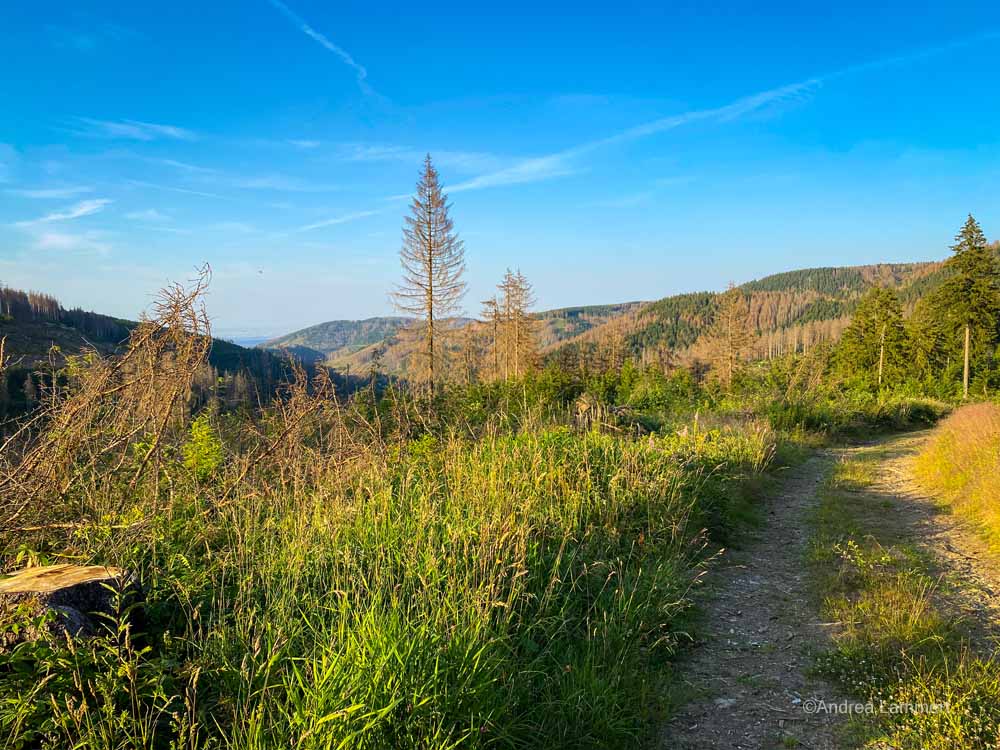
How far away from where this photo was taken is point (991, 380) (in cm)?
2800

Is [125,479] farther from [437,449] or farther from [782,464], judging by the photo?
[782,464]

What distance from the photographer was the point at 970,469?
26.1 ft

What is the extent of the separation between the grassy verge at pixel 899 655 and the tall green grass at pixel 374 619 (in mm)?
1150

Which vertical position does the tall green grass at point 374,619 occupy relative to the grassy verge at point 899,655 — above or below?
above

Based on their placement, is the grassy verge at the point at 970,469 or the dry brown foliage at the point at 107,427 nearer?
the dry brown foliage at the point at 107,427

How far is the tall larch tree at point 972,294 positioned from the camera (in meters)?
27.3

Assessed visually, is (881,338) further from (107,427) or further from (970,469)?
(107,427)

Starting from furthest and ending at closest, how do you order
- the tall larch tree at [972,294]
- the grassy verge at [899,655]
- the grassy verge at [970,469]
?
the tall larch tree at [972,294] → the grassy verge at [970,469] → the grassy verge at [899,655]

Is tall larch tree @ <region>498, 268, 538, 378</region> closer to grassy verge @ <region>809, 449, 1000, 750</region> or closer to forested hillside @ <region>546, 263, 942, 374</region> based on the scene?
grassy verge @ <region>809, 449, 1000, 750</region>

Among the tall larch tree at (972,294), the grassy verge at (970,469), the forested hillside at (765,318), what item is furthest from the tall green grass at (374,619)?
the forested hillside at (765,318)

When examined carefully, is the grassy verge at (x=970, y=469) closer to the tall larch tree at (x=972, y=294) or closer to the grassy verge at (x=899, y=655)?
the grassy verge at (x=899, y=655)

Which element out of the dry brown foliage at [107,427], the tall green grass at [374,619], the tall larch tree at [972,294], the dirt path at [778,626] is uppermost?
the tall larch tree at [972,294]

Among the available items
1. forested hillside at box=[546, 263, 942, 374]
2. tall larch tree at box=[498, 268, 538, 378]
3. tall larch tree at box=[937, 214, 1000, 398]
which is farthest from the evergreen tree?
forested hillside at box=[546, 263, 942, 374]

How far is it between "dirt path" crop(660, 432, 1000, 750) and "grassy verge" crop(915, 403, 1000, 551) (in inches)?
10.3
